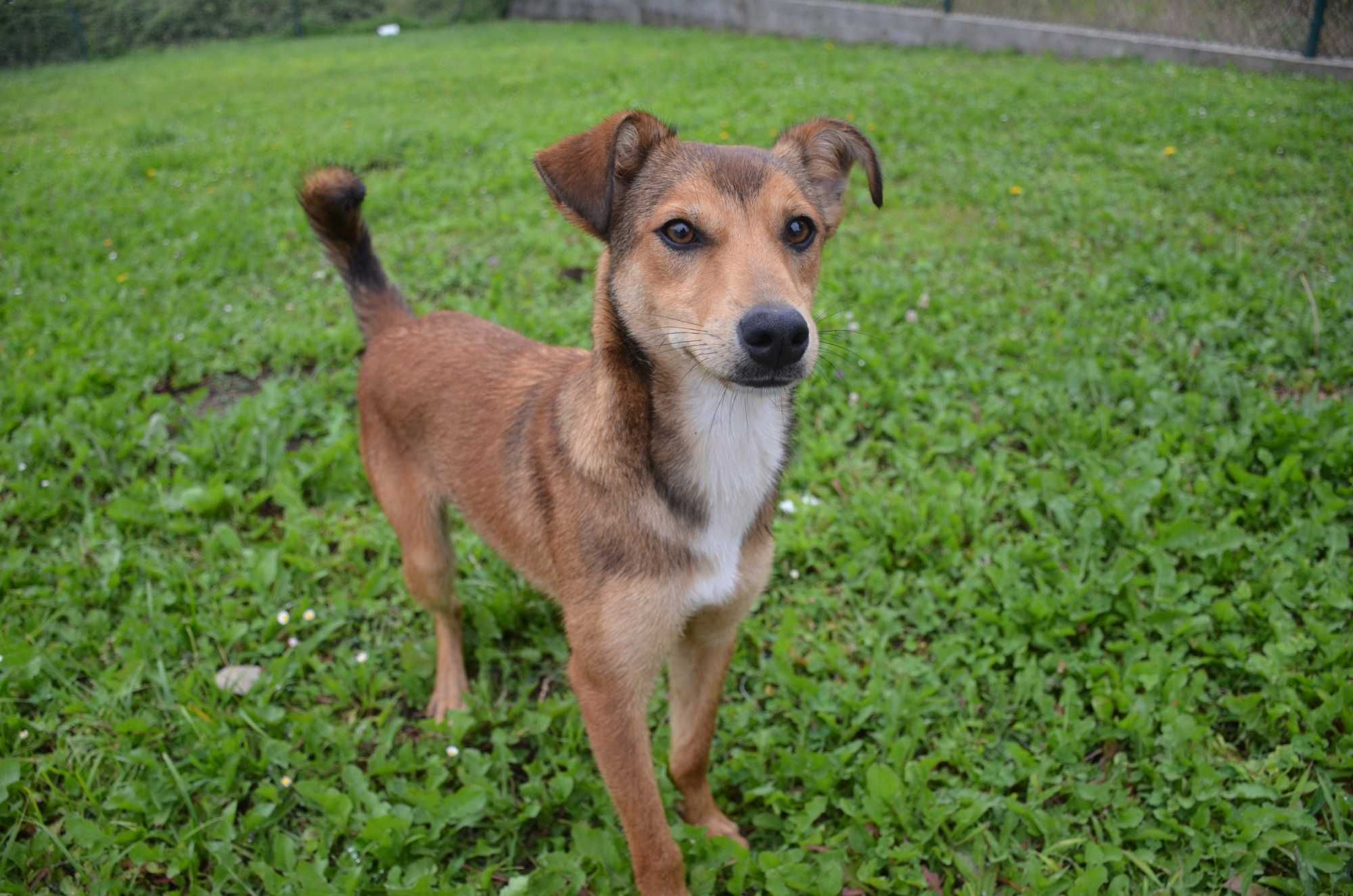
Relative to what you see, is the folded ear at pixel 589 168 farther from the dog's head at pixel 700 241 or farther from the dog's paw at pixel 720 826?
the dog's paw at pixel 720 826

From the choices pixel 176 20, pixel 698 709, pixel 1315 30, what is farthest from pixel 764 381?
pixel 176 20

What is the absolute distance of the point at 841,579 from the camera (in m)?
3.78

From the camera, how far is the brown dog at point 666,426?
232 cm

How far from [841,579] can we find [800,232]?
1737 millimetres

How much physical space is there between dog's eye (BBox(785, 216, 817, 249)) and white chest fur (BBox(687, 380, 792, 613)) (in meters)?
0.46

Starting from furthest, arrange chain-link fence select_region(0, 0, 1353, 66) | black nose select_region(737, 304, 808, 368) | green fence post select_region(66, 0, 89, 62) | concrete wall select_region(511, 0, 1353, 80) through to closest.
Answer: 1. green fence post select_region(66, 0, 89, 62)
2. concrete wall select_region(511, 0, 1353, 80)
3. chain-link fence select_region(0, 0, 1353, 66)
4. black nose select_region(737, 304, 808, 368)

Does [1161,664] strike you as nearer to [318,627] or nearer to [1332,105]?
[318,627]

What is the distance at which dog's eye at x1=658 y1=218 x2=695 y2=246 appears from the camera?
2.43 m

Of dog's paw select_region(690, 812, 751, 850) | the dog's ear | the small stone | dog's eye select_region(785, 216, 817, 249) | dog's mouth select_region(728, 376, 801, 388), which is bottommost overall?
dog's paw select_region(690, 812, 751, 850)

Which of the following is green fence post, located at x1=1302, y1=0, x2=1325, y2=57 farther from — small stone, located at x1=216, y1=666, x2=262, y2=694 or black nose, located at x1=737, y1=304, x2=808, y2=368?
small stone, located at x1=216, y1=666, x2=262, y2=694

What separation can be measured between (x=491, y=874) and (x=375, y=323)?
2190mm

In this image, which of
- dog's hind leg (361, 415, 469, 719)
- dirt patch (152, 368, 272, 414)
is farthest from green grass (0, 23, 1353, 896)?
dog's hind leg (361, 415, 469, 719)

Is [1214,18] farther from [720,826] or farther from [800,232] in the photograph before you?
[720,826]

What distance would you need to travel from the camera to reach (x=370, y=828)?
268 cm
